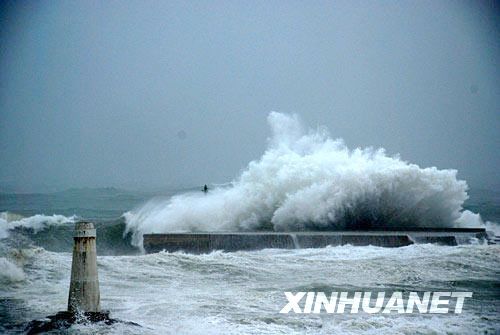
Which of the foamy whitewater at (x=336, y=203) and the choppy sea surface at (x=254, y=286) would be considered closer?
the choppy sea surface at (x=254, y=286)

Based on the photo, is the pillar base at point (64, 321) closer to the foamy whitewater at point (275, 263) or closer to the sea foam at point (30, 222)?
the foamy whitewater at point (275, 263)

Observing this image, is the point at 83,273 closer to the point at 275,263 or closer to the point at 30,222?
the point at 275,263

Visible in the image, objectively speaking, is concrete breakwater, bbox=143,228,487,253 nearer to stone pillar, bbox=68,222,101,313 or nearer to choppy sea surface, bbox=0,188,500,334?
choppy sea surface, bbox=0,188,500,334

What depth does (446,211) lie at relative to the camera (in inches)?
722

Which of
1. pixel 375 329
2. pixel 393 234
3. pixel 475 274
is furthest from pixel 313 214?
pixel 375 329

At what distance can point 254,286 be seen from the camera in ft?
27.7

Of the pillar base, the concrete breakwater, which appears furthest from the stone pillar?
the concrete breakwater

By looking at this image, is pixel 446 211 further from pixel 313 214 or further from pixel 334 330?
pixel 334 330

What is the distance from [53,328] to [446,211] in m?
14.8

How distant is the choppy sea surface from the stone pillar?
0.21m

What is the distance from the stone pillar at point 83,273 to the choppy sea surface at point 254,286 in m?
0.21

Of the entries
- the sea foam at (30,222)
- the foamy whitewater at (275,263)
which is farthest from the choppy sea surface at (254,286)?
the sea foam at (30,222)

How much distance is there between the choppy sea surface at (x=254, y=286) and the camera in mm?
6062

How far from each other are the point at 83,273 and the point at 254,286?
316 cm
